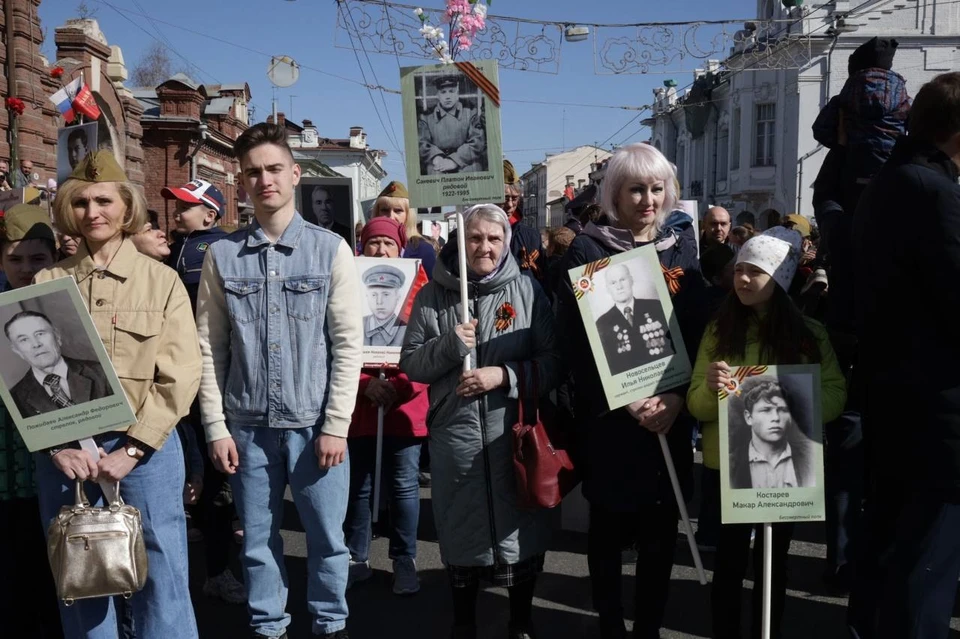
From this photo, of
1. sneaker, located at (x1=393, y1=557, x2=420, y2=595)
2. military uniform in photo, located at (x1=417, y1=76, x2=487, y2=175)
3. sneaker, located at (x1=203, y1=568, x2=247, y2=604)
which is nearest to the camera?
military uniform in photo, located at (x1=417, y1=76, x2=487, y2=175)

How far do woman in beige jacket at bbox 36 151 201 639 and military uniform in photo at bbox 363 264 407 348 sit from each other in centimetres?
166

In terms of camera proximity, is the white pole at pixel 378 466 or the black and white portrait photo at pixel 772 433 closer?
the black and white portrait photo at pixel 772 433

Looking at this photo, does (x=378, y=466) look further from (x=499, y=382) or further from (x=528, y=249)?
(x=528, y=249)

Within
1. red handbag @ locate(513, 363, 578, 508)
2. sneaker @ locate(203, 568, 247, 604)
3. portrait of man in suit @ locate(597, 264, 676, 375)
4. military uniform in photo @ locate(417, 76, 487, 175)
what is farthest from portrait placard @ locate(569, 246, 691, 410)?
sneaker @ locate(203, 568, 247, 604)

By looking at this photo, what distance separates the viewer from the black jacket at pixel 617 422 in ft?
11.7

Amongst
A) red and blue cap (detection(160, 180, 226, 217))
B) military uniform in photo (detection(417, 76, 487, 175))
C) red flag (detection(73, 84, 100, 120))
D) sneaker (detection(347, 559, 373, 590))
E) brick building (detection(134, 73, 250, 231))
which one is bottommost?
sneaker (detection(347, 559, 373, 590))

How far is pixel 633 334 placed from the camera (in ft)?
11.4

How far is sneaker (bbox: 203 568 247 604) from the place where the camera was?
4.52 metres

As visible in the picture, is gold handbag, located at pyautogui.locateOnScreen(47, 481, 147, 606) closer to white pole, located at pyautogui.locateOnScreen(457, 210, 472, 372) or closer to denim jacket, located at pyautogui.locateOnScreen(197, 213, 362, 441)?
denim jacket, located at pyautogui.locateOnScreen(197, 213, 362, 441)

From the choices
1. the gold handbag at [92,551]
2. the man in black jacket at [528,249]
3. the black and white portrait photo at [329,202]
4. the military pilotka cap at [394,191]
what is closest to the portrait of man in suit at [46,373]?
the gold handbag at [92,551]

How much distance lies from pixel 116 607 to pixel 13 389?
39.4 inches

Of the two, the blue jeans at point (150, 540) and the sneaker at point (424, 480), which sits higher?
the blue jeans at point (150, 540)

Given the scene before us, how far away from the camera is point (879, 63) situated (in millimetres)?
4055

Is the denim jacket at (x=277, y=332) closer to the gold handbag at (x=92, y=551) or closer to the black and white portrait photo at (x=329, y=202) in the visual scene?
the gold handbag at (x=92, y=551)
